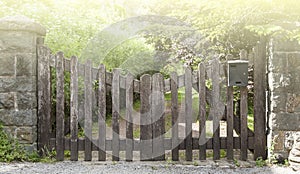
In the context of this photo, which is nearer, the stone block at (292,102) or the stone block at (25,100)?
the stone block at (292,102)

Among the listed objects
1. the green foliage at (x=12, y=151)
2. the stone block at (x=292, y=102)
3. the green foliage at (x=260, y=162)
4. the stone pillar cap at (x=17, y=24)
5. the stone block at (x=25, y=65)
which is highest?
the stone pillar cap at (x=17, y=24)

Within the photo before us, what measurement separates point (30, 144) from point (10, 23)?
1528 millimetres

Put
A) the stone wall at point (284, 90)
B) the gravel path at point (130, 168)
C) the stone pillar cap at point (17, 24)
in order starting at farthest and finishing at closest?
the stone pillar cap at point (17, 24), the stone wall at point (284, 90), the gravel path at point (130, 168)

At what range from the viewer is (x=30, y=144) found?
190 inches

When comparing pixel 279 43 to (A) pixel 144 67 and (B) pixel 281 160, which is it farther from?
(A) pixel 144 67

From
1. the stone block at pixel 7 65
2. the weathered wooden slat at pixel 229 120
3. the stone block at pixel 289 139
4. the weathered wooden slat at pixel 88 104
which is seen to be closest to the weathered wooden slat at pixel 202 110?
the weathered wooden slat at pixel 229 120

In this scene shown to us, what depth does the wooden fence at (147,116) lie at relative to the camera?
475cm

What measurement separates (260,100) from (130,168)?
1821mm

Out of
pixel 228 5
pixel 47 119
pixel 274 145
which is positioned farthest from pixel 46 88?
pixel 274 145

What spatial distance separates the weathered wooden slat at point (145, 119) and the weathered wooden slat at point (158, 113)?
0.05 metres

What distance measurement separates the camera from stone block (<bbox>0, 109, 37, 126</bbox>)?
15.8 ft

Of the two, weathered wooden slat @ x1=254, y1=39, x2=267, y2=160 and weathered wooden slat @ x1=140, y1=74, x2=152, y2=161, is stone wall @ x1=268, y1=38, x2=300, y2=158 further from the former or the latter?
weathered wooden slat @ x1=140, y1=74, x2=152, y2=161

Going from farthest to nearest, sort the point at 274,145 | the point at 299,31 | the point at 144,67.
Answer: the point at 144,67 → the point at 274,145 → the point at 299,31

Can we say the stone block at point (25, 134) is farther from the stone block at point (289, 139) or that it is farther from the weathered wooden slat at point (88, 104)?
the stone block at point (289, 139)
